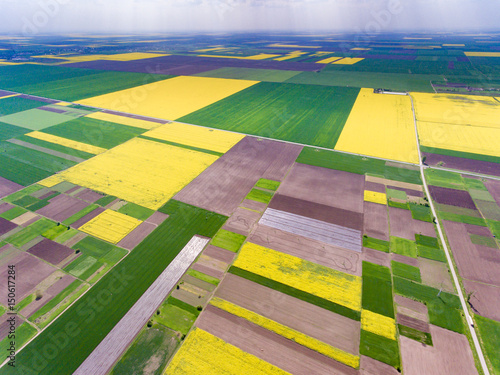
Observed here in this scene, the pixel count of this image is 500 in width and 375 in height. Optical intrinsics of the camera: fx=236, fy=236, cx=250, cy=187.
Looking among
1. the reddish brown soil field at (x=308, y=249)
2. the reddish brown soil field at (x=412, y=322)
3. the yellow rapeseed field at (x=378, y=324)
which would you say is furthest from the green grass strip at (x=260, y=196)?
the reddish brown soil field at (x=412, y=322)

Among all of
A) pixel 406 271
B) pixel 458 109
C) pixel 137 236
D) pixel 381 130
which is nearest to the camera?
pixel 406 271

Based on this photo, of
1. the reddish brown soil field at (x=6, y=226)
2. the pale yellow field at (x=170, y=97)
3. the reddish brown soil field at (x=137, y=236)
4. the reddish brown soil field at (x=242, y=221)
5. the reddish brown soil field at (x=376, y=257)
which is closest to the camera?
the reddish brown soil field at (x=376, y=257)

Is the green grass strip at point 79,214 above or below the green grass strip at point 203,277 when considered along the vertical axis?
above

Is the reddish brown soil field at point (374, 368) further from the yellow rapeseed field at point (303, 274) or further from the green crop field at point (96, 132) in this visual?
the green crop field at point (96, 132)

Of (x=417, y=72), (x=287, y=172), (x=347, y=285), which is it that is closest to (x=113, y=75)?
(x=287, y=172)

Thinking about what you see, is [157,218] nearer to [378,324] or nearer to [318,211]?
[318,211]

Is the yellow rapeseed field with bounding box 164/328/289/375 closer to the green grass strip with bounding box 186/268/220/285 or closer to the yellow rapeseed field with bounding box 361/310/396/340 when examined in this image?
the green grass strip with bounding box 186/268/220/285

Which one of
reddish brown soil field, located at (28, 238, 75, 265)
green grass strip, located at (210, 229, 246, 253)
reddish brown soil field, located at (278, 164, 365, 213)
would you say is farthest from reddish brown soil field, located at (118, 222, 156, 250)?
reddish brown soil field, located at (278, 164, 365, 213)

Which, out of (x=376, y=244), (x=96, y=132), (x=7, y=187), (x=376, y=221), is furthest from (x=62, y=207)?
(x=376, y=221)
